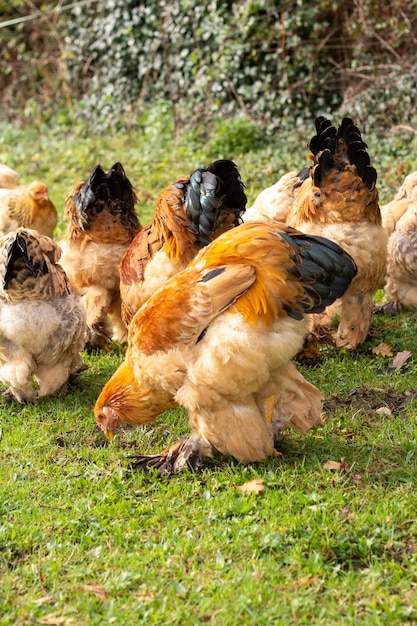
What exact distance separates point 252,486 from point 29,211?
201 inches

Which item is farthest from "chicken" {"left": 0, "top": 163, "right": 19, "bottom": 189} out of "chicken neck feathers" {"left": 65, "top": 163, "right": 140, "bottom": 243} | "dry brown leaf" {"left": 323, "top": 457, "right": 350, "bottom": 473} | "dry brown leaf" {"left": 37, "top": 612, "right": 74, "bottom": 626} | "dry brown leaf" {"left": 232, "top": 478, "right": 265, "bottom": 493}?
"dry brown leaf" {"left": 37, "top": 612, "right": 74, "bottom": 626}

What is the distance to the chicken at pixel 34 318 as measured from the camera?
235 inches

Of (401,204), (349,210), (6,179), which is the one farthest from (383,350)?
(6,179)

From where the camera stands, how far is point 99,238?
7402mm

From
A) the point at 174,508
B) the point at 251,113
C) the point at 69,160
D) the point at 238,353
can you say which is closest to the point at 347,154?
the point at 238,353

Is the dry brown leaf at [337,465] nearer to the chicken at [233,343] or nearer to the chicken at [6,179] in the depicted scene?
the chicken at [233,343]

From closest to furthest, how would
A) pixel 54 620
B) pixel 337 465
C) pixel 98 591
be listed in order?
pixel 54 620 → pixel 98 591 → pixel 337 465

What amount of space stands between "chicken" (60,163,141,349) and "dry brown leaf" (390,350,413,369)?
2701 millimetres

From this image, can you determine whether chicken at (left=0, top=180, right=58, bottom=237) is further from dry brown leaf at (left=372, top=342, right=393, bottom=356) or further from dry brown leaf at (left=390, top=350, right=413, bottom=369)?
dry brown leaf at (left=390, top=350, right=413, bottom=369)

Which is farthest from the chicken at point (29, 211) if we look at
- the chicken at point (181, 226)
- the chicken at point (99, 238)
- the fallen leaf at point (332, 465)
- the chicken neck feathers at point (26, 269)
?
the fallen leaf at point (332, 465)

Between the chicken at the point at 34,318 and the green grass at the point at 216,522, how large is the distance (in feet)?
0.92

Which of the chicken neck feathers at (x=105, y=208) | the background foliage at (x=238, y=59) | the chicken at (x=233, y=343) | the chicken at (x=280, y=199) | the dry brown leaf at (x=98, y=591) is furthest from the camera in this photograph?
the background foliage at (x=238, y=59)

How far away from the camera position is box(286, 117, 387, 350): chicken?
248 inches

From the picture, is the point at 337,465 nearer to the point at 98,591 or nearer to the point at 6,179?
the point at 98,591
